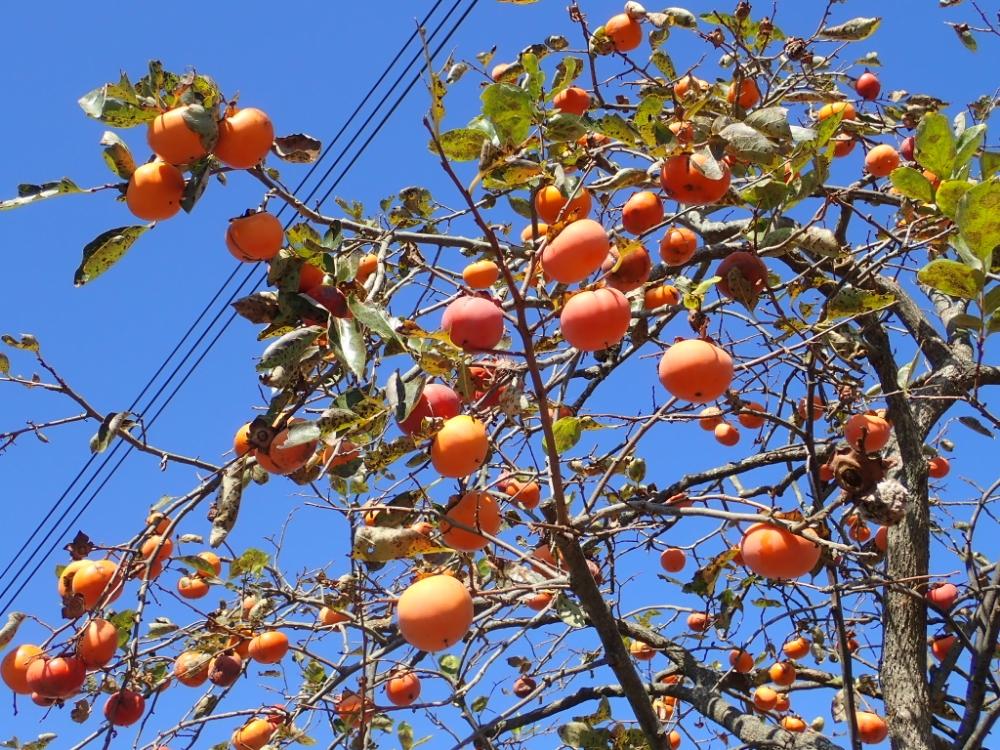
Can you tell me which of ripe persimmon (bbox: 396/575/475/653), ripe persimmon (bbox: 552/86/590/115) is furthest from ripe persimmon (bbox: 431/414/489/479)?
ripe persimmon (bbox: 552/86/590/115)

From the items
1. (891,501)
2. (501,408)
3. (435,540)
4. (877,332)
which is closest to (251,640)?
(435,540)

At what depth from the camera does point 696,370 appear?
172cm

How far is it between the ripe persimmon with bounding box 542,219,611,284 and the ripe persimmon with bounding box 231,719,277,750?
2112mm

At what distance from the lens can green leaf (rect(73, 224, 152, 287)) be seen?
1.85 m

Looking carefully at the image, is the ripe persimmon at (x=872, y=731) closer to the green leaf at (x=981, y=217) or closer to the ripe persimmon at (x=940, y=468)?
the ripe persimmon at (x=940, y=468)

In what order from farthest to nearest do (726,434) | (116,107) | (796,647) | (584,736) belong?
(726,434)
(796,647)
(584,736)
(116,107)

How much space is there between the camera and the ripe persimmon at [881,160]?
3.43 metres

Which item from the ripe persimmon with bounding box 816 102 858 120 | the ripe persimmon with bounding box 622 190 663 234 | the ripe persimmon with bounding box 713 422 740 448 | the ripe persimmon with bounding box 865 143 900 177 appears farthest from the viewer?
the ripe persimmon with bounding box 713 422 740 448

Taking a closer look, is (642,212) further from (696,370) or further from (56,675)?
(56,675)

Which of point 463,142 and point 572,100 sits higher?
point 572,100

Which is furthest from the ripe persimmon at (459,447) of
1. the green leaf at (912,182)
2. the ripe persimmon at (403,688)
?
the ripe persimmon at (403,688)

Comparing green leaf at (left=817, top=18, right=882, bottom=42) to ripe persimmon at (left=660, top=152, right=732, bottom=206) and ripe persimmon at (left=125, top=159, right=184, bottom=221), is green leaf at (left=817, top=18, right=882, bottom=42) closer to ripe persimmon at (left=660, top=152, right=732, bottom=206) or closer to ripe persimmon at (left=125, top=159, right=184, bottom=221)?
ripe persimmon at (left=660, top=152, right=732, bottom=206)

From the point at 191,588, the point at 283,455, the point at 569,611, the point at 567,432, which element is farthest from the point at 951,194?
the point at 191,588

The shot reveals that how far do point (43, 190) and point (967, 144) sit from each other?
192 centimetres
